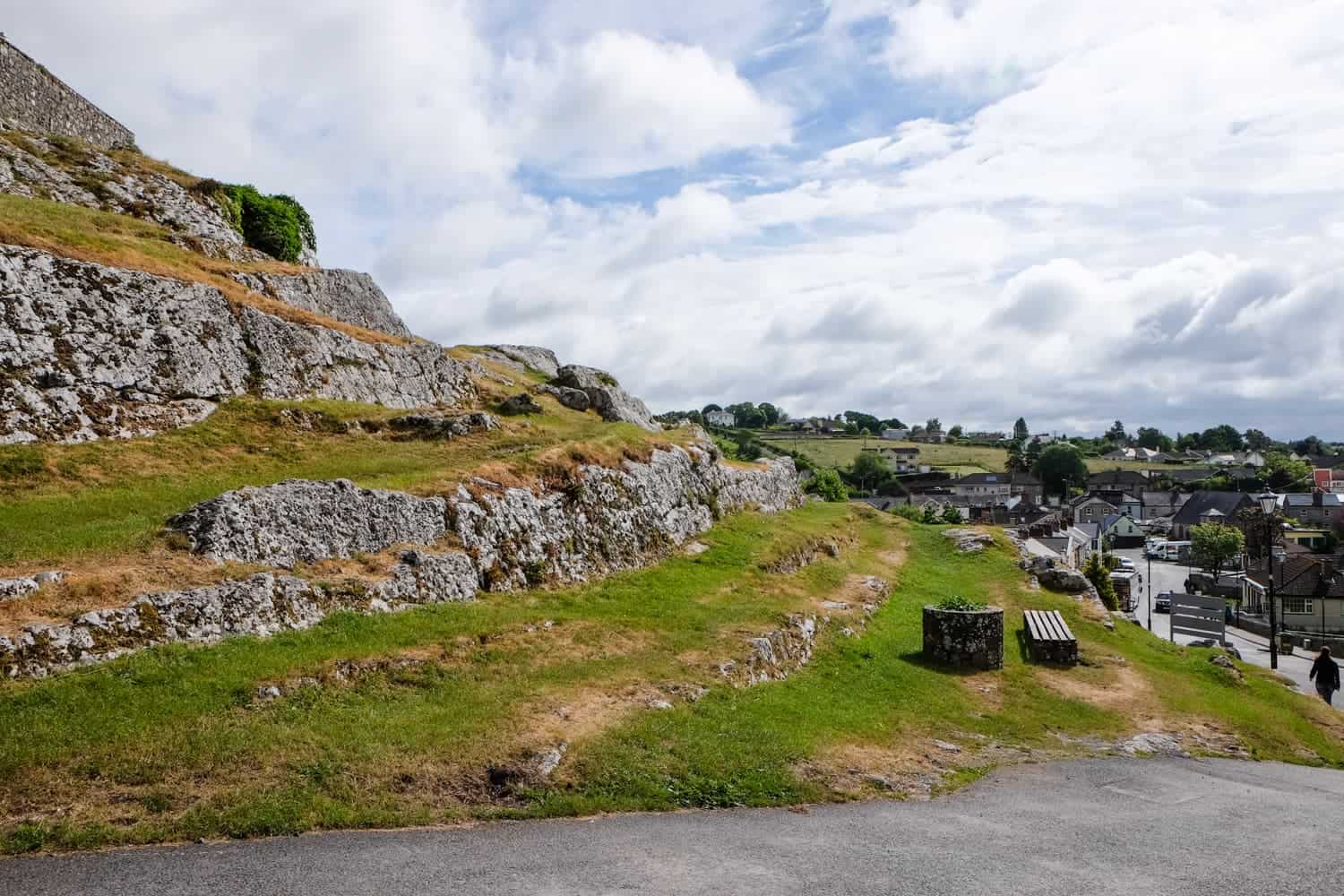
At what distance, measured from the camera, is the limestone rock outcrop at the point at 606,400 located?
44.7m

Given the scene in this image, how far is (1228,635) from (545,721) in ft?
227

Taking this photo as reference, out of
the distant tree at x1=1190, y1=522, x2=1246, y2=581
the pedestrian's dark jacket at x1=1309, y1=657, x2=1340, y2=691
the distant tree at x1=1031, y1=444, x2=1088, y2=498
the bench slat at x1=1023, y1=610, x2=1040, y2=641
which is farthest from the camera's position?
the distant tree at x1=1031, y1=444, x2=1088, y2=498

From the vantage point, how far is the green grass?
1656cm

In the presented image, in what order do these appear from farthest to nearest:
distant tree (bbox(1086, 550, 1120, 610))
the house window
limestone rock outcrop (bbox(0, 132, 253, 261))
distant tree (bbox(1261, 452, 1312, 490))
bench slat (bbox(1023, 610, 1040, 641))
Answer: distant tree (bbox(1261, 452, 1312, 490)) < the house window < distant tree (bbox(1086, 550, 1120, 610)) < limestone rock outcrop (bbox(0, 132, 253, 261)) < bench slat (bbox(1023, 610, 1040, 641))

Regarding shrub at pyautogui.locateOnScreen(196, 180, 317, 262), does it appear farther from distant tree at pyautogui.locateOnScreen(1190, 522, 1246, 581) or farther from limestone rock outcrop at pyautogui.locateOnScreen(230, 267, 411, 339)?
distant tree at pyautogui.locateOnScreen(1190, 522, 1246, 581)

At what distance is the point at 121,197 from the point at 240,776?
115ft

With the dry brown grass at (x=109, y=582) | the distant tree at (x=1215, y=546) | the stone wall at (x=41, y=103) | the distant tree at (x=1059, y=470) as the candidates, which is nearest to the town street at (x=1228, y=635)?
the distant tree at (x=1215, y=546)

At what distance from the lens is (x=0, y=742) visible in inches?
415

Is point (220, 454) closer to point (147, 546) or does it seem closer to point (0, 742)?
point (147, 546)

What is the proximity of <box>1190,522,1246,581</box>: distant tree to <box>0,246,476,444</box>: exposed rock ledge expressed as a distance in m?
113

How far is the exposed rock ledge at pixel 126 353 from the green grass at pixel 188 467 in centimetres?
95

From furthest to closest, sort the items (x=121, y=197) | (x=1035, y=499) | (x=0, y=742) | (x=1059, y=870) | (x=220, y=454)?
(x=1035, y=499) < (x=121, y=197) < (x=220, y=454) < (x=0, y=742) < (x=1059, y=870)

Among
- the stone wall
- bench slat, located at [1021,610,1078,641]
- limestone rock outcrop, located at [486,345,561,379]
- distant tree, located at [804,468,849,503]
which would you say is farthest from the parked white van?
the stone wall

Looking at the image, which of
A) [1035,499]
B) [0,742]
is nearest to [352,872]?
[0,742]
